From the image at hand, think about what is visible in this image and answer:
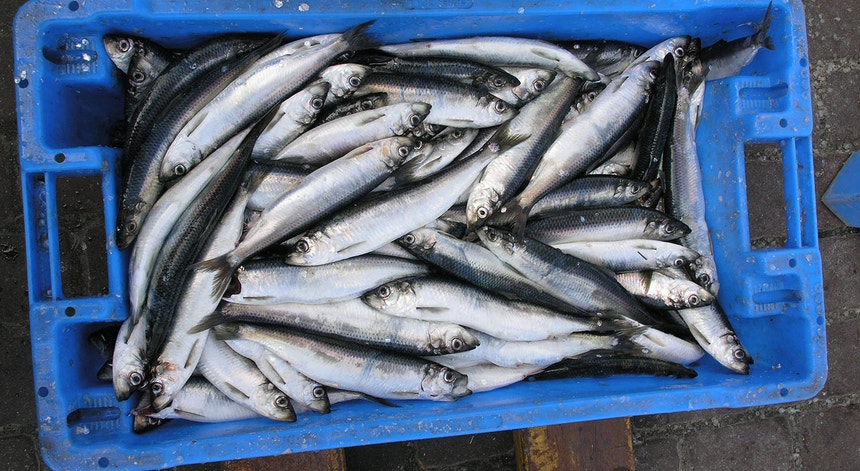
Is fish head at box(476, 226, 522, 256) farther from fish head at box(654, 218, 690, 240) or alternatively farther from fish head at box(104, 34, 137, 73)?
fish head at box(104, 34, 137, 73)

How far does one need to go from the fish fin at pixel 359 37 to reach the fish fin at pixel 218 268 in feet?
3.40

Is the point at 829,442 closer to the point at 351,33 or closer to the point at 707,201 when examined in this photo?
the point at 707,201

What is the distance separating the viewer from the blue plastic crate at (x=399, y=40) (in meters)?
2.18

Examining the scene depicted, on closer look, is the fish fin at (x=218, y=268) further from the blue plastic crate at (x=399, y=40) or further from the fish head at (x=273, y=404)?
the fish head at (x=273, y=404)

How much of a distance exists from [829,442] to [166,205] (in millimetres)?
4045

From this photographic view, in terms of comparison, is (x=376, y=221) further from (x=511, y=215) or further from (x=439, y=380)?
(x=439, y=380)

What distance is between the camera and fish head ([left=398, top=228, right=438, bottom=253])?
2430 millimetres

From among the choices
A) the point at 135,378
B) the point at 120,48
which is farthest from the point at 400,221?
the point at 120,48

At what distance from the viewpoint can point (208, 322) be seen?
229cm

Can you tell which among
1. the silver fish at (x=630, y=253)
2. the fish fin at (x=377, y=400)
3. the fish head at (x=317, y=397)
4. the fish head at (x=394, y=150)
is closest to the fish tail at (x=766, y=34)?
the silver fish at (x=630, y=253)

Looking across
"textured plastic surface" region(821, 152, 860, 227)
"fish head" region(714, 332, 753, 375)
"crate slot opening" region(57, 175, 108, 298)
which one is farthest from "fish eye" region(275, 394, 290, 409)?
"textured plastic surface" region(821, 152, 860, 227)

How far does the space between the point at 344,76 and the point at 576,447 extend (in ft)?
7.15

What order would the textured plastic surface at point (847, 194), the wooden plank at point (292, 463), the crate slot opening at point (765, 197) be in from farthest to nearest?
1. the crate slot opening at point (765, 197)
2. the textured plastic surface at point (847, 194)
3. the wooden plank at point (292, 463)

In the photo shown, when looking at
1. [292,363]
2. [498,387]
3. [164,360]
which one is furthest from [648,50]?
[164,360]
